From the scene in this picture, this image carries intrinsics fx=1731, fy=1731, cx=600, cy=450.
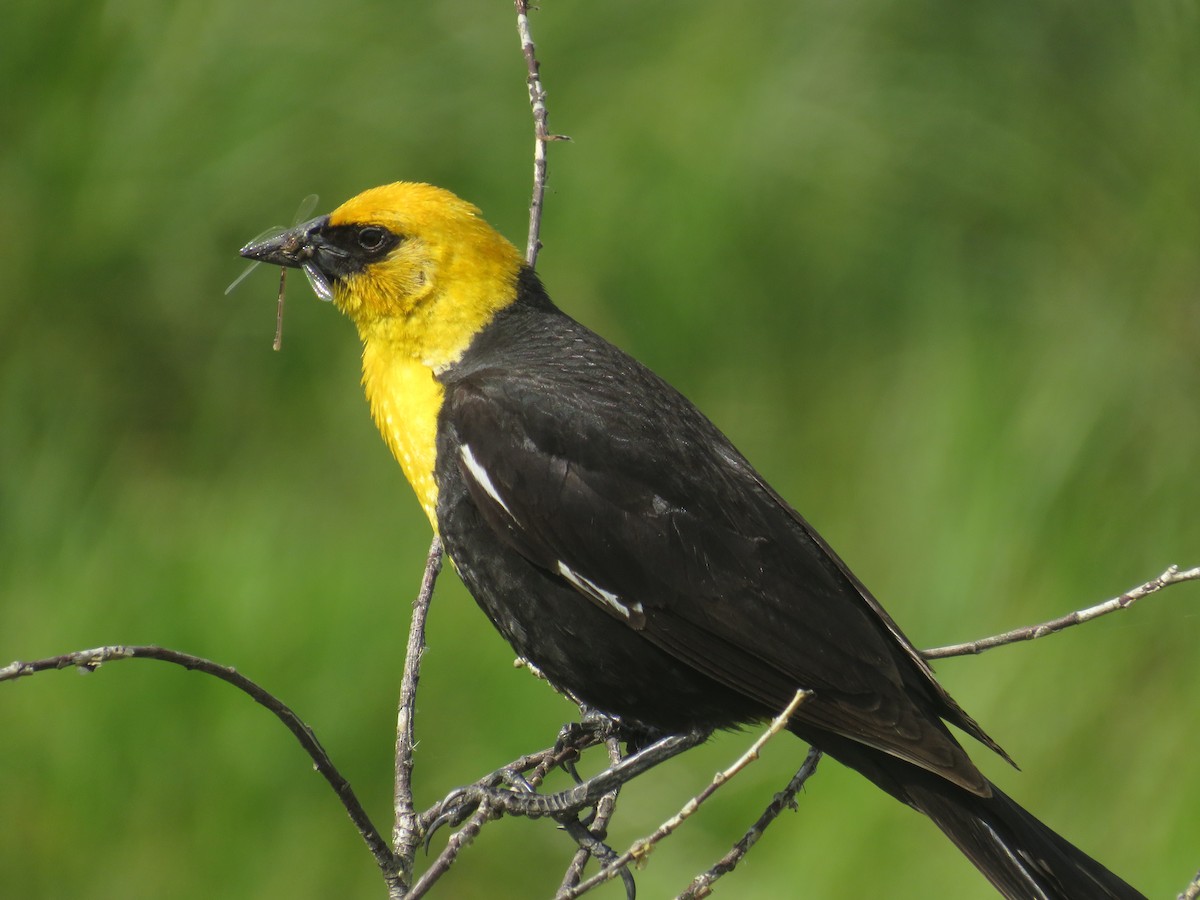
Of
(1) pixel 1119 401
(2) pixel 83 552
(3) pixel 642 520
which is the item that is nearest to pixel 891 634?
(3) pixel 642 520

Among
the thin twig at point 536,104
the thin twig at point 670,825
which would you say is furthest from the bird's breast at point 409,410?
the thin twig at point 670,825

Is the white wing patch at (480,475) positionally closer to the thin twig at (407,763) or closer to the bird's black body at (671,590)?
the bird's black body at (671,590)

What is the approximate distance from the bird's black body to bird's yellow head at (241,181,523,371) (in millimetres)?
257

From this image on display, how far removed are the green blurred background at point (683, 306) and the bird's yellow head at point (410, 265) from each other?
1464 mm

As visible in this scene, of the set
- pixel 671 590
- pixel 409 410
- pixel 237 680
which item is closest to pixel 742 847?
pixel 671 590

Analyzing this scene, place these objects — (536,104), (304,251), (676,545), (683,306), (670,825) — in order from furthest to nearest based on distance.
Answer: (683,306)
(304,251)
(536,104)
(676,545)
(670,825)

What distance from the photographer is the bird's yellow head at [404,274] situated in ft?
12.2

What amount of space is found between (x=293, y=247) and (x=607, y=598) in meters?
1.14

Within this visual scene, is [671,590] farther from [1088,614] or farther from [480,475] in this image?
[1088,614]

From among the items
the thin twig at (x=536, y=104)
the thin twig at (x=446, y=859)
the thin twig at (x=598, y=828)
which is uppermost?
the thin twig at (x=536, y=104)

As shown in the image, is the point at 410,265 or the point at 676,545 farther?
the point at 410,265

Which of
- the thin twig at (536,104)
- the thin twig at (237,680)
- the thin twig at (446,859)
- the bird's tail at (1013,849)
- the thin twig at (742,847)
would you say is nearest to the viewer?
the thin twig at (237,680)

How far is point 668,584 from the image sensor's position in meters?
3.36

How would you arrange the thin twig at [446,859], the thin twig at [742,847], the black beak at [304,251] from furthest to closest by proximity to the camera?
the black beak at [304,251] < the thin twig at [446,859] < the thin twig at [742,847]
